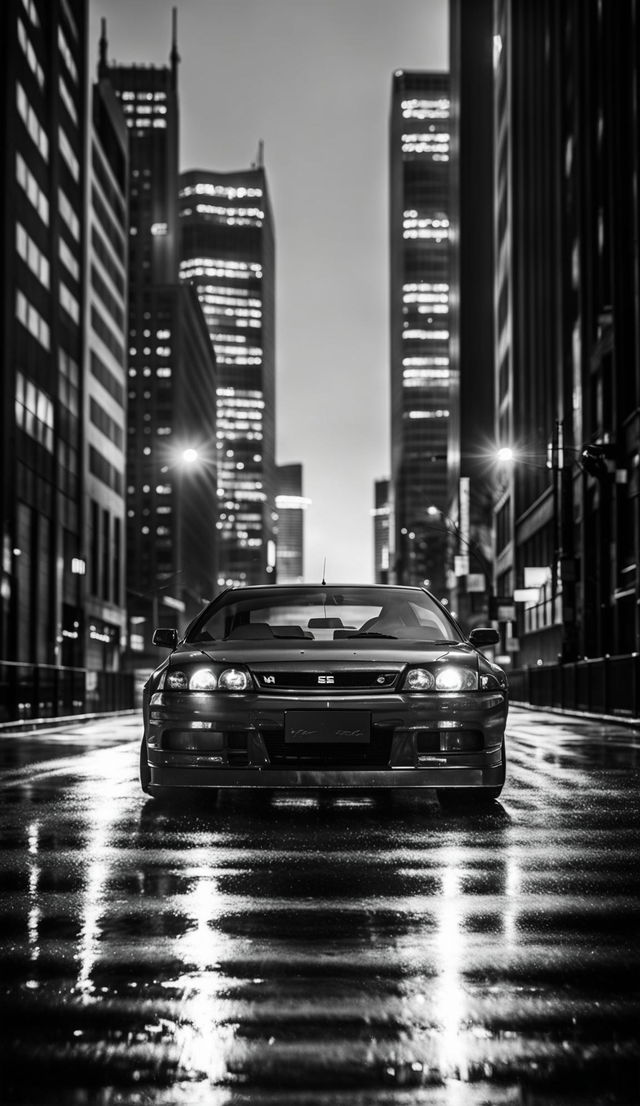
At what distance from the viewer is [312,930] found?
4.69 m

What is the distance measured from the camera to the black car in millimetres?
7297

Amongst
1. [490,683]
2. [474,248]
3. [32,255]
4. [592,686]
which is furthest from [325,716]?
[474,248]

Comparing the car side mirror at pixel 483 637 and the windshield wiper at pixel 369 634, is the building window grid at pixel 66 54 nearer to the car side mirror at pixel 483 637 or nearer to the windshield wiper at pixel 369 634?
the car side mirror at pixel 483 637

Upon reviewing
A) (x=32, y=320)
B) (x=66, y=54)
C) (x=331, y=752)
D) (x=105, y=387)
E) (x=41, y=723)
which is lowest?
(x=41, y=723)

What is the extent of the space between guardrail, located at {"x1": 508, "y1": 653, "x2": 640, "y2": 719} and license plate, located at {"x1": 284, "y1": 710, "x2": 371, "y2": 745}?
17559 millimetres

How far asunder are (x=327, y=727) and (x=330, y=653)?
50cm

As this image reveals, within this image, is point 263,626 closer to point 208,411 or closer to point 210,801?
point 210,801

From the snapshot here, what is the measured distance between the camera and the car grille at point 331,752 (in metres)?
7.30

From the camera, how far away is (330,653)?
763 centimetres

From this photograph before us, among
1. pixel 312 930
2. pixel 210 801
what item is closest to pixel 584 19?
pixel 210 801

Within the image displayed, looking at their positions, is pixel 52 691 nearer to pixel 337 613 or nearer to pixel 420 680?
pixel 337 613

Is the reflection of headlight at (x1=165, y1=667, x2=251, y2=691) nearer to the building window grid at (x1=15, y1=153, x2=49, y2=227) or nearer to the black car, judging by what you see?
the black car

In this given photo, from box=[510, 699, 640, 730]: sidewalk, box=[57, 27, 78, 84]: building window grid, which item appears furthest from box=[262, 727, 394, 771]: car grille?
box=[57, 27, 78, 84]: building window grid

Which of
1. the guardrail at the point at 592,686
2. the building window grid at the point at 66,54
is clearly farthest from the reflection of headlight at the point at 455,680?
the building window grid at the point at 66,54
